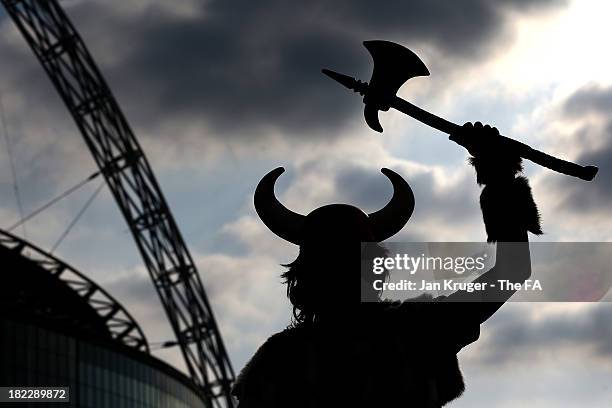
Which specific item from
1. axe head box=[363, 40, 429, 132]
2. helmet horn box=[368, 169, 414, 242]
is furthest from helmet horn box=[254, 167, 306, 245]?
axe head box=[363, 40, 429, 132]

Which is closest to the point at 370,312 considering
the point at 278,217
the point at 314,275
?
the point at 314,275

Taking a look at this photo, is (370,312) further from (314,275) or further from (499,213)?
(499,213)

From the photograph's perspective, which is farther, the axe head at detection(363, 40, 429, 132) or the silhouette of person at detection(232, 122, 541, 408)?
the axe head at detection(363, 40, 429, 132)

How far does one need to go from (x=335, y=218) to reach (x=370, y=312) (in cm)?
40

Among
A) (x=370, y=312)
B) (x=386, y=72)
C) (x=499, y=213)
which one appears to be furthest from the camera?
(x=386, y=72)

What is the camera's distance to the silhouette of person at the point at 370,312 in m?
4.25

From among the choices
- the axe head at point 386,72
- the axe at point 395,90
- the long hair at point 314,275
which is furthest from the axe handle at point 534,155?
the long hair at point 314,275

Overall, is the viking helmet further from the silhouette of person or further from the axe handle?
the axe handle

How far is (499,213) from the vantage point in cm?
425

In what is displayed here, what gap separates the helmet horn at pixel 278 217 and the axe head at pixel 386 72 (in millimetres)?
480

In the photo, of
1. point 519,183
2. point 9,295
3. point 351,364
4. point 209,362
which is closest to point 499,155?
point 519,183

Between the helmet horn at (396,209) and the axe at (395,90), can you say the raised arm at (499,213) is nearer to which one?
the axe at (395,90)

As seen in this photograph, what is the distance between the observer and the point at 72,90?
62.3 metres

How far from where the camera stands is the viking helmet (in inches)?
181
